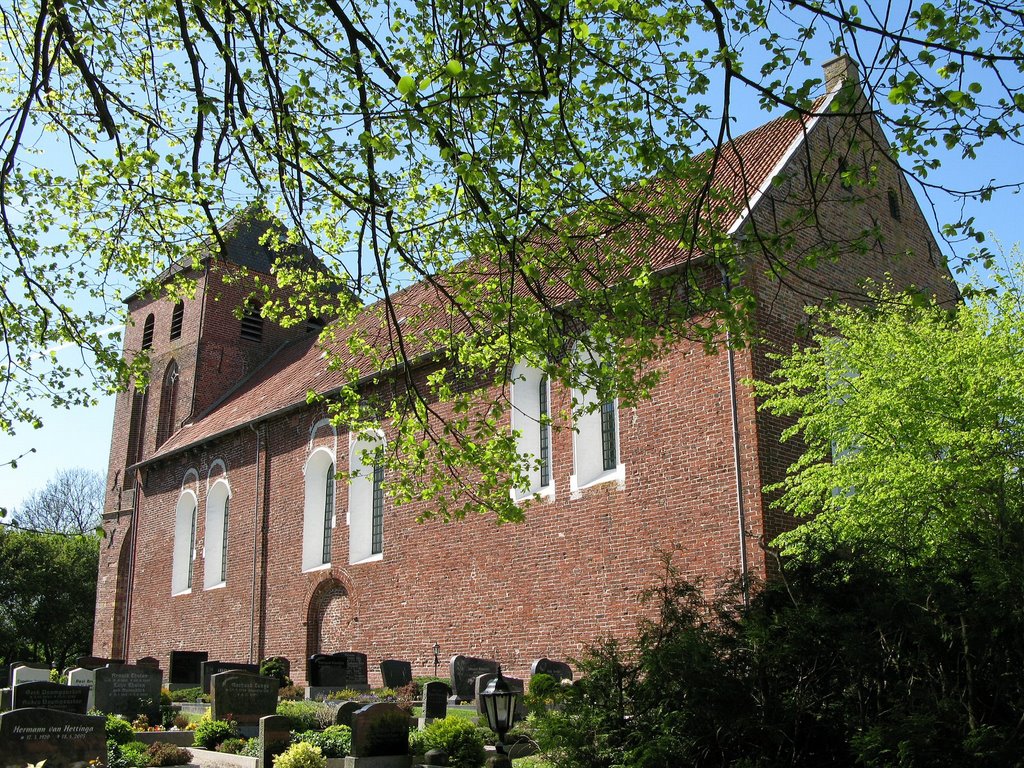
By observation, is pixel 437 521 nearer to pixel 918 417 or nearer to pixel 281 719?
pixel 281 719

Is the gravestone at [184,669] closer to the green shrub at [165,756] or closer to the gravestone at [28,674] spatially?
the gravestone at [28,674]

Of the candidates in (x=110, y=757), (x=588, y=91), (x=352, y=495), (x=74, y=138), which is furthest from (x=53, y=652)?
(x=588, y=91)

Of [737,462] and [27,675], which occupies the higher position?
[737,462]

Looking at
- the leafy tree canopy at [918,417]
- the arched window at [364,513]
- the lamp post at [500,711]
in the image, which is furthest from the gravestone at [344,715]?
the arched window at [364,513]

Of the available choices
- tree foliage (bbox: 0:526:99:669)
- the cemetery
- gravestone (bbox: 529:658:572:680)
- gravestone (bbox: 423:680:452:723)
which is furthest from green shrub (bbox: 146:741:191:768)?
tree foliage (bbox: 0:526:99:669)

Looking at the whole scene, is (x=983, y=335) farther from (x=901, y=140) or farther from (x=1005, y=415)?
(x=901, y=140)

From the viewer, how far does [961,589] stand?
18.2 ft

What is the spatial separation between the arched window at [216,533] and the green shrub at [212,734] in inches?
490

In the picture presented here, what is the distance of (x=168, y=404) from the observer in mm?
31234

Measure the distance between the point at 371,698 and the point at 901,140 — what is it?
1402 cm

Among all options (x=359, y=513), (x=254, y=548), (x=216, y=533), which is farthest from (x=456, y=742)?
(x=216, y=533)

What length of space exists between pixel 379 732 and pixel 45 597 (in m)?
34.5

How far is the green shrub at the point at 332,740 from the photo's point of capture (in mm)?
11820

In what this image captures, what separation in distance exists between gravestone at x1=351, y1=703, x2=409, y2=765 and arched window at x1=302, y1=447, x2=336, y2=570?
11113mm
